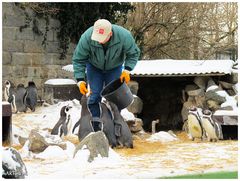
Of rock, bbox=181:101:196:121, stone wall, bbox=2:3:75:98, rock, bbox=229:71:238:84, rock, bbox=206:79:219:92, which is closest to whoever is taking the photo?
rock, bbox=206:79:219:92

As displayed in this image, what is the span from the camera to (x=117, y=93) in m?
6.55

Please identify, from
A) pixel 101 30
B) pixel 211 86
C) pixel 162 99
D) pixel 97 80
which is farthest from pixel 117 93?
pixel 162 99

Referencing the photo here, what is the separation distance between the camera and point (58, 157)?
585 cm

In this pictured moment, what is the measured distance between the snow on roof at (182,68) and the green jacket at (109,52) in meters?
2.82

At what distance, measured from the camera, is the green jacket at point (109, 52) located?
643 cm

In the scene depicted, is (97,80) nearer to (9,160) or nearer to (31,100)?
(9,160)

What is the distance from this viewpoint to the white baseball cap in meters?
6.11

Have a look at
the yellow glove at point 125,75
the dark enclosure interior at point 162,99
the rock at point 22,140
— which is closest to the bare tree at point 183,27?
the dark enclosure interior at point 162,99

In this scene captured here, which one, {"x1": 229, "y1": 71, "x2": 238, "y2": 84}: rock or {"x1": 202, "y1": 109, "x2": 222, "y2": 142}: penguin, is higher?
{"x1": 229, "y1": 71, "x2": 238, "y2": 84}: rock

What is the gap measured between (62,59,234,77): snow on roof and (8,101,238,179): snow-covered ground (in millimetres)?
1898

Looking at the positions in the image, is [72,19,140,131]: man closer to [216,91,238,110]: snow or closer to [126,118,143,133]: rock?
[126,118,143,133]: rock

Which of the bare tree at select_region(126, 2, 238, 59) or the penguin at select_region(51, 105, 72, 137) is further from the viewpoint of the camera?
the bare tree at select_region(126, 2, 238, 59)

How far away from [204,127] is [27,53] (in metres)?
6.74

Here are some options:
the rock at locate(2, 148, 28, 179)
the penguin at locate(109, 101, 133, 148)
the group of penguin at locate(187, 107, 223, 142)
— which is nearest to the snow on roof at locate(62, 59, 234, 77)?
the group of penguin at locate(187, 107, 223, 142)
